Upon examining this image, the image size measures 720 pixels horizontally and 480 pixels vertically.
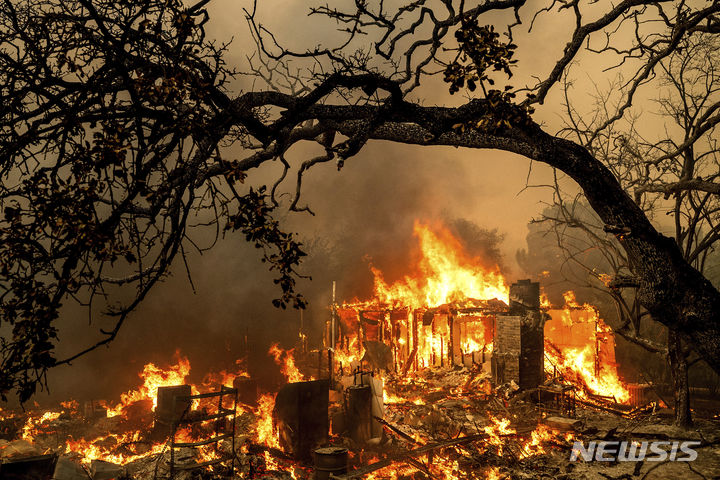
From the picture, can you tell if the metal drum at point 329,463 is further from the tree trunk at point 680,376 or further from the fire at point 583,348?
the fire at point 583,348

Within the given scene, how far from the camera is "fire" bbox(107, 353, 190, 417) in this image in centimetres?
2366

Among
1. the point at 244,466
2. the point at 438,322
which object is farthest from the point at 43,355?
the point at 438,322

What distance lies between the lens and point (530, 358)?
728 inches

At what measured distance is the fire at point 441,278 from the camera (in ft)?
117

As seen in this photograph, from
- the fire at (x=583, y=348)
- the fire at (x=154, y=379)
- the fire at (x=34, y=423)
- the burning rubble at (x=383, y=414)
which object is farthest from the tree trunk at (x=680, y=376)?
the fire at (x=154, y=379)

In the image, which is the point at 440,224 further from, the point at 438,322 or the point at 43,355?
the point at 43,355

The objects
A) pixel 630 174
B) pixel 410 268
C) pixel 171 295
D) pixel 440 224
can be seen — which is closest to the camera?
pixel 630 174

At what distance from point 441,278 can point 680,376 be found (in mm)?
29549

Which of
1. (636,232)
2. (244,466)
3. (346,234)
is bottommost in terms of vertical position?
(244,466)

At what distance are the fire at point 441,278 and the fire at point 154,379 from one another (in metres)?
16.7

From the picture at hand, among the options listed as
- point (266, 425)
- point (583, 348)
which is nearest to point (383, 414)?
point (266, 425)

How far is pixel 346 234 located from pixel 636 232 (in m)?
39.4

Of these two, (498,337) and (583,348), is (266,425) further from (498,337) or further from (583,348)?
(583,348)

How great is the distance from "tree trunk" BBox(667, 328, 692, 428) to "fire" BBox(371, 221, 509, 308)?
2237cm
